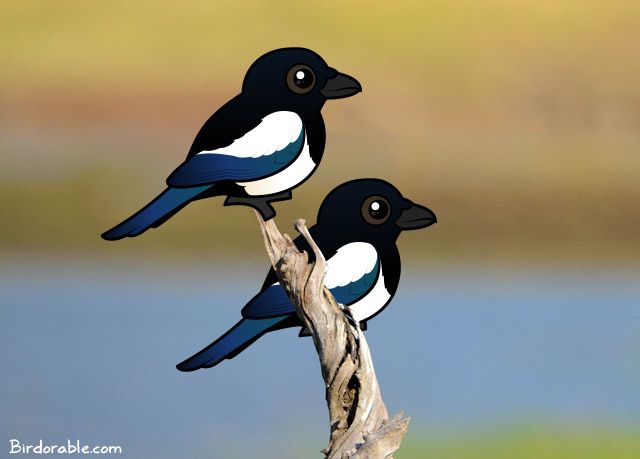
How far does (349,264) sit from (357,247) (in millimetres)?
54

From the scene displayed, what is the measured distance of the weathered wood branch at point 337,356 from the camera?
2656 mm

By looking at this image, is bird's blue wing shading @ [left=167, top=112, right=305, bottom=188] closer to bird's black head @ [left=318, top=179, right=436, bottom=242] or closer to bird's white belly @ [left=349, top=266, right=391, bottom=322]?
bird's black head @ [left=318, top=179, right=436, bottom=242]

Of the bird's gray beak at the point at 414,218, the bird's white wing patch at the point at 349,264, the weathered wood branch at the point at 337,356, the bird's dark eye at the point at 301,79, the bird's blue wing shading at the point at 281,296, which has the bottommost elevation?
the weathered wood branch at the point at 337,356

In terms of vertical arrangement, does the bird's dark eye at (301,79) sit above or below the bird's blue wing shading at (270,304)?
above

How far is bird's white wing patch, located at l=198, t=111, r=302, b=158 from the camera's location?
2945mm

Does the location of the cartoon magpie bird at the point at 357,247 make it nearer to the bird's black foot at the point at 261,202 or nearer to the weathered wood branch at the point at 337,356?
the bird's black foot at the point at 261,202

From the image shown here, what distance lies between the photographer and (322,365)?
273 centimetres

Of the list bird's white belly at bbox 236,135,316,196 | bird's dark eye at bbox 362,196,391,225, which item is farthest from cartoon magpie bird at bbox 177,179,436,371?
bird's white belly at bbox 236,135,316,196

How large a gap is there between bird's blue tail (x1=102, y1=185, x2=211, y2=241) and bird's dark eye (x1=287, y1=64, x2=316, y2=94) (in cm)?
37

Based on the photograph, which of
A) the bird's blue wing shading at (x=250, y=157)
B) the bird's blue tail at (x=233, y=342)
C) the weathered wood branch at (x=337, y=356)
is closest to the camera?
the weathered wood branch at (x=337, y=356)

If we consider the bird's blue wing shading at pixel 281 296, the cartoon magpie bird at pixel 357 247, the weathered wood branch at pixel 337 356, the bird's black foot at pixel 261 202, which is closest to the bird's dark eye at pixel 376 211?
the cartoon magpie bird at pixel 357 247

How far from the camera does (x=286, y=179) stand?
9.81 feet

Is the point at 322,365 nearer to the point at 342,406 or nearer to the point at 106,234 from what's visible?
the point at 342,406

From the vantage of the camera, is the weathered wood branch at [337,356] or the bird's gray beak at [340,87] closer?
the weathered wood branch at [337,356]
